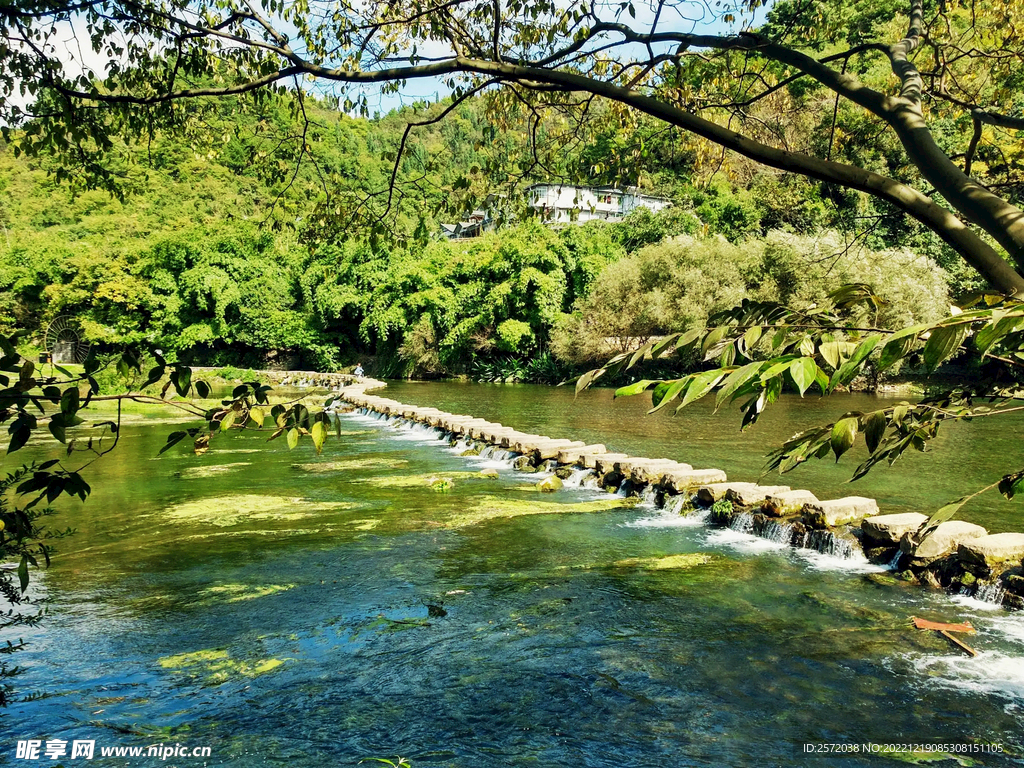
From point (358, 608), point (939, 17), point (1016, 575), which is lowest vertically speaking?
point (358, 608)

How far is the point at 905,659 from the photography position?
5598 mm

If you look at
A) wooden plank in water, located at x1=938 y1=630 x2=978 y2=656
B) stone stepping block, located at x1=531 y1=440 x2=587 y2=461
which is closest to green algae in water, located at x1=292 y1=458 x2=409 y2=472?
stone stepping block, located at x1=531 y1=440 x2=587 y2=461

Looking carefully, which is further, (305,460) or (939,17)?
(305,460)

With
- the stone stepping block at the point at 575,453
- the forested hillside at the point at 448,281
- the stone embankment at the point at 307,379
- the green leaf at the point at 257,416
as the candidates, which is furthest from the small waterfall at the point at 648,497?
Answer: the stone embankment at the point at 307,379

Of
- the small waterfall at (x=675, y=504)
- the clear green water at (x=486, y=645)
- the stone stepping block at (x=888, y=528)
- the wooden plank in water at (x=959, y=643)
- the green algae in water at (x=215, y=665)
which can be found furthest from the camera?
the small waterfall at (x=675, y=504)

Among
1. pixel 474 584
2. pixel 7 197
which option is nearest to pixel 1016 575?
pixel 474 584

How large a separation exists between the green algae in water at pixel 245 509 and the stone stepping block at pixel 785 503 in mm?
5385

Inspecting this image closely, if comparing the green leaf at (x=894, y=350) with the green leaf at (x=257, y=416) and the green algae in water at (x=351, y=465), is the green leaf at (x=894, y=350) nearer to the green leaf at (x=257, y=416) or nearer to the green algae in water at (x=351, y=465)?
the green leaf at (x=257, y=416)

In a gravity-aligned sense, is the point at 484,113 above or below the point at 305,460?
above

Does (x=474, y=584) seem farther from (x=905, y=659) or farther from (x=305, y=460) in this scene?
(x=305, y=460)

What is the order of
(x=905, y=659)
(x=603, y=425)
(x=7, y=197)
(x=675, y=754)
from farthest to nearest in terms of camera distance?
(x=7, y=197), (x=603, y=425), (x=905, y=659), (x=675, y=754)

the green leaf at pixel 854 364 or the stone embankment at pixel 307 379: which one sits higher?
the green leaf at pixel 854 364

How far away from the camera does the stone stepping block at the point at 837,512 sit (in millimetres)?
8727

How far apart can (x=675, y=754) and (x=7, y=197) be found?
7462cm
